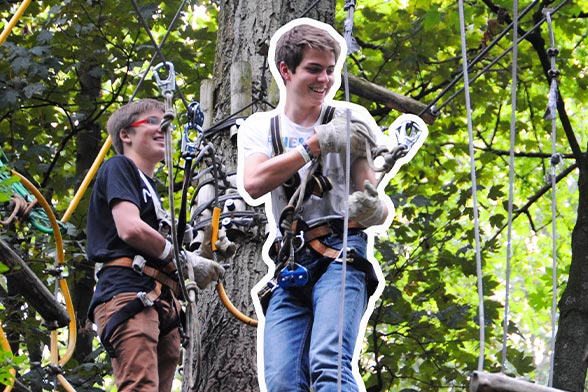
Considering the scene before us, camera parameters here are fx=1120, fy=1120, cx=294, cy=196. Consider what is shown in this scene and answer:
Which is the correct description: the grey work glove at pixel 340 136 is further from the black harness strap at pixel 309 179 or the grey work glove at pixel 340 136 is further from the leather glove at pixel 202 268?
the leather glove at pixel 202 268

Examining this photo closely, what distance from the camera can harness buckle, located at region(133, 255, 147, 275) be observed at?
3959mm

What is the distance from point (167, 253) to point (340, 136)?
0.80 meters

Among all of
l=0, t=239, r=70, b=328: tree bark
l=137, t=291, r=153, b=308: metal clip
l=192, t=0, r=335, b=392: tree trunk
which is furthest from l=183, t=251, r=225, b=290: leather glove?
l=0, t=239, r=70, b=328: tree bark

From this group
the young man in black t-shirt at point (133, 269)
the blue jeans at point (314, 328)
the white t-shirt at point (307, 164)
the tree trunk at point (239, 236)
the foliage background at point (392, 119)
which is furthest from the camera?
the foliage background at point (392, 119)

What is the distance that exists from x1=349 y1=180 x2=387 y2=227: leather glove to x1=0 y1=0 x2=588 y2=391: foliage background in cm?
358

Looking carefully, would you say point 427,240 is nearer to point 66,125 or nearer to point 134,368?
point 66,125

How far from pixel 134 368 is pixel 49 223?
151cm

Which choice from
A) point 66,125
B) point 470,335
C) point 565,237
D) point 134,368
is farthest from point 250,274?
point 565,237

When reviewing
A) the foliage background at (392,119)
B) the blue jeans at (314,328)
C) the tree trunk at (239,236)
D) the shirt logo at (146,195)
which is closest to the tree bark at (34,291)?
the tree trunk at (239,236)

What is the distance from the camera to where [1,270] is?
375 cm

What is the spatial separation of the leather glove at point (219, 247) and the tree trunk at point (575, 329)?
2.55 metres

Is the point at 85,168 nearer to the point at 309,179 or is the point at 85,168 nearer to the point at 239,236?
the point at 239,236

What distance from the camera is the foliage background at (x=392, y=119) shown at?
7.52 metres

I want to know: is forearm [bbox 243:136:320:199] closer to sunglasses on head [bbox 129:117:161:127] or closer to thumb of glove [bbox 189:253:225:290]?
thumb of glove [bbox 189:253:225:290]
